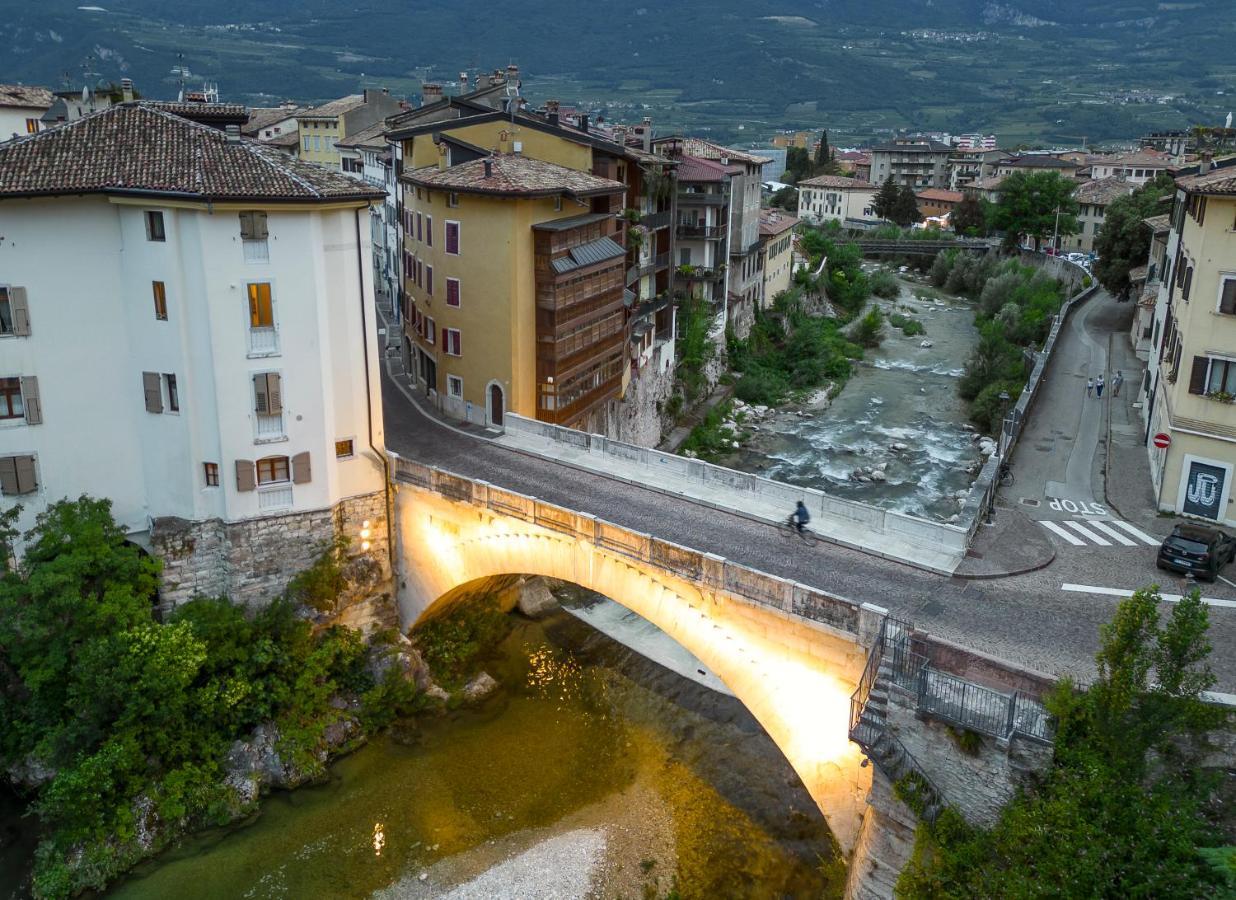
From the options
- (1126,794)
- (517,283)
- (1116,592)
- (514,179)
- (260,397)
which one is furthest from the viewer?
(517,283)

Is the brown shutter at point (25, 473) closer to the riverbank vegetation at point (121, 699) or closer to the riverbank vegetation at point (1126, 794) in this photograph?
the riverbank vegetation at point (121, 699)

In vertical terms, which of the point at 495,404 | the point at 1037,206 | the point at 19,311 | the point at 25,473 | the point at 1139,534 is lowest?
the point at 1139,534

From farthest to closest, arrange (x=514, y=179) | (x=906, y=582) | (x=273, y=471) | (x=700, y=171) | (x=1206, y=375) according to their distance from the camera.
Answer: (x=700, y=171)
(x=514, y=179)
(x=273, y=471)
(x=1206, y=375)
(x=906, y=582)

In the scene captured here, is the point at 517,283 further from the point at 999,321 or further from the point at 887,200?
the point at 887,200

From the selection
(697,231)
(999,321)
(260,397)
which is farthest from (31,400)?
(999,321)

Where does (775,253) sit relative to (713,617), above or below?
above

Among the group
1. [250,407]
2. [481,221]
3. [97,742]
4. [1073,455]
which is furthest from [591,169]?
[97,742]
